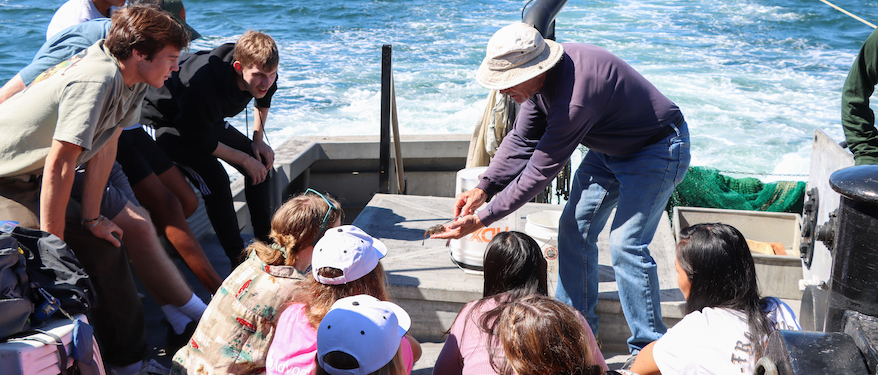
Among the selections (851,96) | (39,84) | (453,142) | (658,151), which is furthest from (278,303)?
(453,142)

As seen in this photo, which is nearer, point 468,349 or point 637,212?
point 468,349

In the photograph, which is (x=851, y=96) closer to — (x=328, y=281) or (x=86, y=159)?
(x=328, y=281)

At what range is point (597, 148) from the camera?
2.60 metres

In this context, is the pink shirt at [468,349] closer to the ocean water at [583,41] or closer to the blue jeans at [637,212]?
the blue jeans at [637,212]

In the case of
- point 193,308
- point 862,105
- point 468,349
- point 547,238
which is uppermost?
point 862,105

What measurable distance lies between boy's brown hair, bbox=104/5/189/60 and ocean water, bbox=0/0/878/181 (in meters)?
6.77

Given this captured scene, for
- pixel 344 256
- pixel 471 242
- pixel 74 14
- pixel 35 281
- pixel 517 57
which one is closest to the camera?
pixel 35 281

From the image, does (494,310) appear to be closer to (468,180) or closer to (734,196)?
(468,180)

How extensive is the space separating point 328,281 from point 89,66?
43.3 inches

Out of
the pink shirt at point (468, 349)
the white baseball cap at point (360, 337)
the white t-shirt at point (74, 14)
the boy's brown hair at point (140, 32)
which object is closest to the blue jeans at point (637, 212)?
the pink shirt at point (468, 349)

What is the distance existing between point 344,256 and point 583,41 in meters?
14.9

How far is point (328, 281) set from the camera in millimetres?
2002

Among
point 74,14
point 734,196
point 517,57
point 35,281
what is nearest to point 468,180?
point 517,57

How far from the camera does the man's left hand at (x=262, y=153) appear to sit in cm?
365
